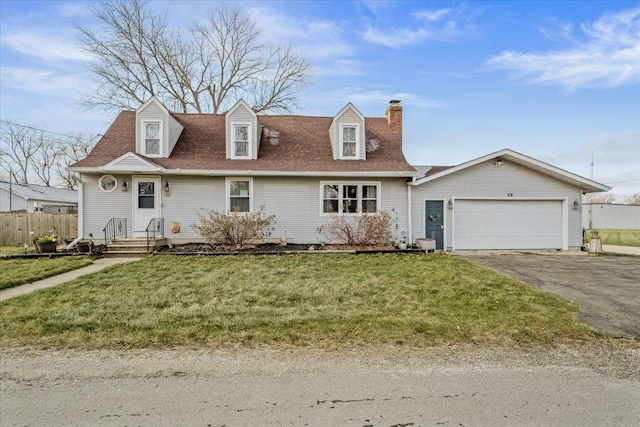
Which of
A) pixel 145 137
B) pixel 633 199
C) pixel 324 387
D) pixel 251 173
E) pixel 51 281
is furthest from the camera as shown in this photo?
pixel 633 199

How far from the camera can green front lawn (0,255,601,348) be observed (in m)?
4.19

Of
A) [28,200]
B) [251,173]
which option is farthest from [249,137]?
[28,200]

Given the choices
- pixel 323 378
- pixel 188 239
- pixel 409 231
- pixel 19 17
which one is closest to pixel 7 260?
pixel 188 239

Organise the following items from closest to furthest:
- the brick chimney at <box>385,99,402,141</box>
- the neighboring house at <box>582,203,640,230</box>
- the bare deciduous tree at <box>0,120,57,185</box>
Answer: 1. the brick chimney at <box>385,99,402,141</box>
2. the neighboring house at <box>582,203,640,230</box>
3. the bare deciduous tree at <box>0,120,57,185</box>

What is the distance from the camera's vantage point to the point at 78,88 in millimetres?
21094

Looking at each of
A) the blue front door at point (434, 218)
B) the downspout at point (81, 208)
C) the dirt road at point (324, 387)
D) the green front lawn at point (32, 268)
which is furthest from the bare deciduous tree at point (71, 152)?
the dirt road at point (324, 387)

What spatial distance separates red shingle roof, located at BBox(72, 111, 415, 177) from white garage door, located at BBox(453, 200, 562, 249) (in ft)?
10.5

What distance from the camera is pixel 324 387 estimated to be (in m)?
3.02

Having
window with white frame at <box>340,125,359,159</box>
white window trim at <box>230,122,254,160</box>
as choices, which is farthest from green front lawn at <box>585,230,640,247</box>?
white window trim at <box>230,122,254,160</box>

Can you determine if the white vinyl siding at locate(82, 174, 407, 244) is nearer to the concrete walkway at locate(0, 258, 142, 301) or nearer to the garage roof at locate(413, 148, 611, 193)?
the garage roof at locate(413, 148, 611, 193)

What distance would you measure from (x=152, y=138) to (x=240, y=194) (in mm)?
4331

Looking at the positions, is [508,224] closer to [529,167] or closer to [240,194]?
[529,167]

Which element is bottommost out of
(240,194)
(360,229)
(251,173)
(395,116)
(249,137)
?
(360,229)

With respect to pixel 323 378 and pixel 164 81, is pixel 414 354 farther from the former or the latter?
pixel 164 81
